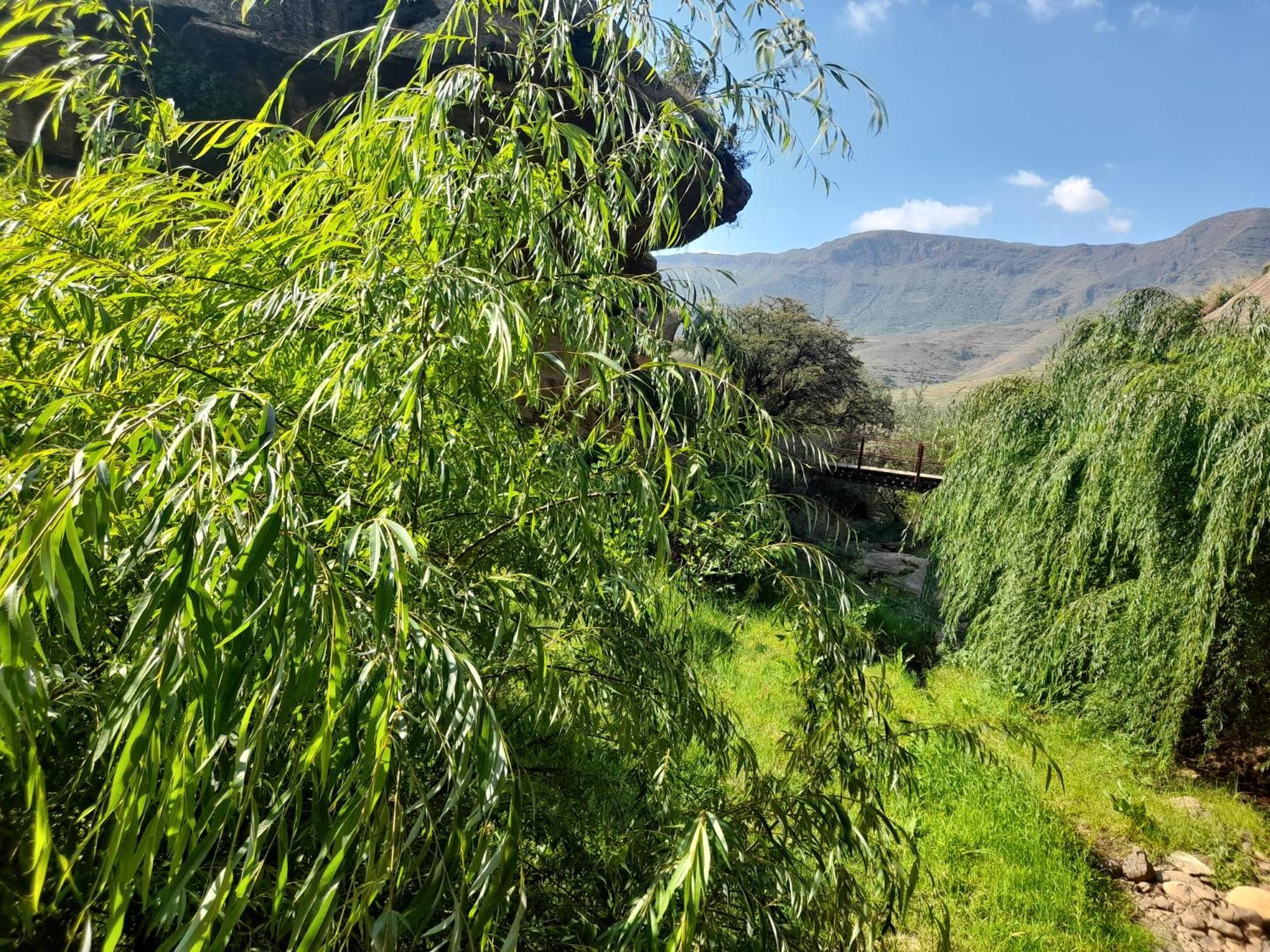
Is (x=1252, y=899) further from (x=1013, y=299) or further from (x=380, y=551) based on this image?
(x=1013, y=299)

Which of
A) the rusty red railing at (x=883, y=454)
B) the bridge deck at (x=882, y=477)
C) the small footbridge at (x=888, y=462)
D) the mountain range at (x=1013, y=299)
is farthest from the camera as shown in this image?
the mountain range at (x=1013, y=299)

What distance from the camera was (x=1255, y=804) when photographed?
4648 millimetres

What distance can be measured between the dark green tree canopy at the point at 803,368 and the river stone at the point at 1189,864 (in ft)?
42.0

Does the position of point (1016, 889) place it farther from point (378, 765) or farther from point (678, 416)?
point (378, 765)

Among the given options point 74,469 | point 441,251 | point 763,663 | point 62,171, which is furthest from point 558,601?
point 62,171

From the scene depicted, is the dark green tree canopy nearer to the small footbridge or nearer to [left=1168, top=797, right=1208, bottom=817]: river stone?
the small footbridge

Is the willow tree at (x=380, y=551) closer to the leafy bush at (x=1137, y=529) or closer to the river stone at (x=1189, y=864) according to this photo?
the river stone at (x=1189, y=864)

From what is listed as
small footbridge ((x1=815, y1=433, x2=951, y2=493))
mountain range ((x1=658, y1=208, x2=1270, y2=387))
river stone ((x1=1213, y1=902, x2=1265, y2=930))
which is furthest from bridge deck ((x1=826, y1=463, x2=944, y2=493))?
mountain range ((x1=658, y1=208, x2=1270, y2=387))

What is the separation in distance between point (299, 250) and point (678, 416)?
90 cm

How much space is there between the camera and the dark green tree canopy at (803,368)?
17.2 m

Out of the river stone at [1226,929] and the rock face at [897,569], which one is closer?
the river stone at [1226,929]

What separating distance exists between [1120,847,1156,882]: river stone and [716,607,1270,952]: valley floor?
12 centimetres

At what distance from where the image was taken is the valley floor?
317cm

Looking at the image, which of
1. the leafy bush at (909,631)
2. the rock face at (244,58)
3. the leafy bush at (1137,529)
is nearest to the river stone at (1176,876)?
the leafy bush at (1137,529)
